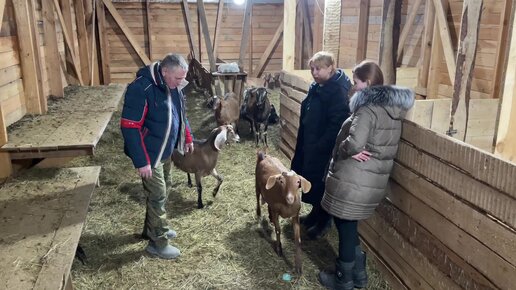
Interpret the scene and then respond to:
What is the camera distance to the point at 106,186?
19.5 ft

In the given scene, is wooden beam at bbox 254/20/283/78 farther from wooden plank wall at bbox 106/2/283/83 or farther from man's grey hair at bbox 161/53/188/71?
man's grey hair at bbox 161/53/188/71

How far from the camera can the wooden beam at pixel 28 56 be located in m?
5.27

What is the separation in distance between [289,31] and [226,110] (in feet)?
6.40

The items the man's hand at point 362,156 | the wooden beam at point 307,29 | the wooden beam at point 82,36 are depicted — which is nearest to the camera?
the man's hand at point 362,156

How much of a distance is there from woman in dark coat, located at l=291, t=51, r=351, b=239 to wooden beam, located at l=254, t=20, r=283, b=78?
10310 mm

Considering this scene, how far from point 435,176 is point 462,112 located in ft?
2.70

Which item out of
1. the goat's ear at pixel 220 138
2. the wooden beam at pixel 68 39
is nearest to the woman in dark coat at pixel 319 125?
the goat's ear at pixel 220 138

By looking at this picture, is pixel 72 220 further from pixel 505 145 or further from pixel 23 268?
pixel 505 145

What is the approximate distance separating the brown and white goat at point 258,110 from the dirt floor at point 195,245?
1.70 m

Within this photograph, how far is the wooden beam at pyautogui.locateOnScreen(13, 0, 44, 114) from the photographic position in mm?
5266

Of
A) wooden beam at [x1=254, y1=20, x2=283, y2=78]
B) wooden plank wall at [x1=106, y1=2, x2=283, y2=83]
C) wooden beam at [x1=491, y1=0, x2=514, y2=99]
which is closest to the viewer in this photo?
wooden beam at [x1=491, y1=0, x2=514, y2=99]

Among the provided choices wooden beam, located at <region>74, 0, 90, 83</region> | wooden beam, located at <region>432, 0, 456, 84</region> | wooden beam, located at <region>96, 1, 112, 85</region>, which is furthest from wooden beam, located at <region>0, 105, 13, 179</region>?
wooden beam, located at <region>96, 1, 112, 85</region>

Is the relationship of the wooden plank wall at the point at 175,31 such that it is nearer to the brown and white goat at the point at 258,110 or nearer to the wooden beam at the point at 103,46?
the wooden beam at the point at 103,46

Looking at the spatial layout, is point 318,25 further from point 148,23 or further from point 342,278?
point 342,278
